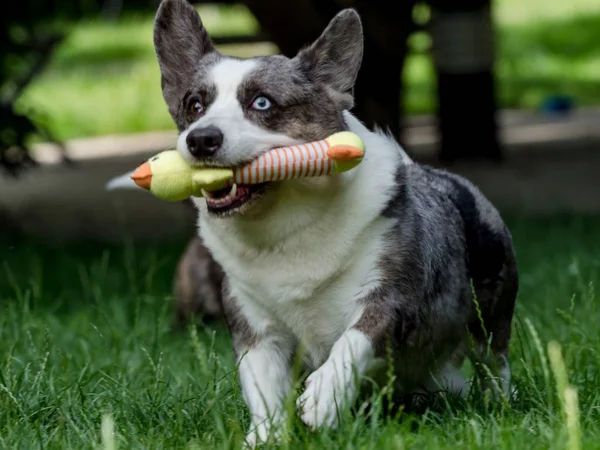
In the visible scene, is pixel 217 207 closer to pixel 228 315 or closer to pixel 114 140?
pixel 228 315

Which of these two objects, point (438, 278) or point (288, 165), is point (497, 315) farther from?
point (288, 165)

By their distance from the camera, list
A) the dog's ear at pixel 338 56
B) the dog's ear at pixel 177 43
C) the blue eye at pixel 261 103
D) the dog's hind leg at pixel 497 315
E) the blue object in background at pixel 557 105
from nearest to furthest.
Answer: the blue eye at pixel 261 103
the dog's ear at pixel 338 56
the dog's ear at pixel 177 43
the dog's hind leg at pixel 497 315
the blue object in background at pixel 557 105

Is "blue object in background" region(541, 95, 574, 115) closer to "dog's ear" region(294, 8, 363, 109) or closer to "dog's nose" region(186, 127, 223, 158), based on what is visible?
"dog's ear" region(294, 8, 363, 109)

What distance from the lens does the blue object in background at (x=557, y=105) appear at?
50.1 ft

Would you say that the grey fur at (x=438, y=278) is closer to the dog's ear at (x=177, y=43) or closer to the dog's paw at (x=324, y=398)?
the dog's paw at (x=324, y=398)

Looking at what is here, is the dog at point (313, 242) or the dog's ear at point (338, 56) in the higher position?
the dog's ear at point (338, 56)

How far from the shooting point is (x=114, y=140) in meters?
14.9

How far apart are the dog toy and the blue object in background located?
1201 cm

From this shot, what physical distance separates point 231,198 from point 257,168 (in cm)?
14

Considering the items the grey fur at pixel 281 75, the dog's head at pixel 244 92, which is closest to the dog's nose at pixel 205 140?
the dog's head at pixel 244 92

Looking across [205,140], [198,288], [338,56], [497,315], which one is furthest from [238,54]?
[205,140]

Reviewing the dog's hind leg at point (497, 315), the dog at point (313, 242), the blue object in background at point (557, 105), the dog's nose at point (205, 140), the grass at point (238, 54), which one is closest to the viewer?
the dog's nose at point (205, 140)

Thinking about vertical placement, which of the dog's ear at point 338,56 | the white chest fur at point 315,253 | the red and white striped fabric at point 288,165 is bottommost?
the white chest fur at point 315,253

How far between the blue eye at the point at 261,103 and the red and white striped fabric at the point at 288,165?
6.3 inches
